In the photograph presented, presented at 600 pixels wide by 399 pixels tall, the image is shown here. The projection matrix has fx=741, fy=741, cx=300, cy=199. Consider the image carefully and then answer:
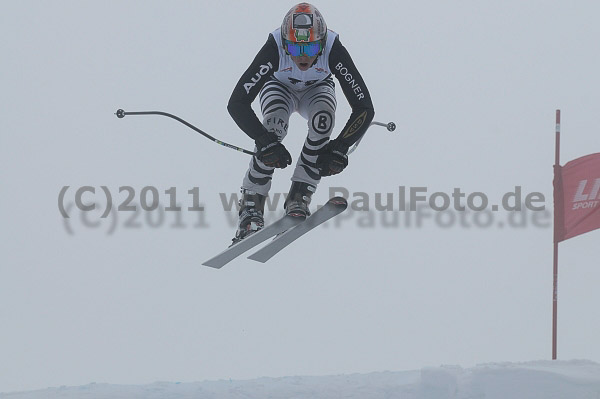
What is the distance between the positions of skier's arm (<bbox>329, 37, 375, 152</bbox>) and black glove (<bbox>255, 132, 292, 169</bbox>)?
54 centimetres

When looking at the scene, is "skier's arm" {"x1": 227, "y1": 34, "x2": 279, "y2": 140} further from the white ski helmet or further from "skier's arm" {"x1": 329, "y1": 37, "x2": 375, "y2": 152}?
"skier's arm" {"x1": 329, "y1": 37, "x2": 375, "y2": 152}

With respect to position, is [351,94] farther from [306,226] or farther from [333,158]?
[306,226]

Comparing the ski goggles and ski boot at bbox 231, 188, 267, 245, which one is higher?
the ski goggles

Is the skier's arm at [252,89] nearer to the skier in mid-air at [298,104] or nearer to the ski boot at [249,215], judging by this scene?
the skier in mid-air at [298,104]

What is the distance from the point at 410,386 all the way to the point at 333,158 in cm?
336

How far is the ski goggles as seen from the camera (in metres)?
6.47

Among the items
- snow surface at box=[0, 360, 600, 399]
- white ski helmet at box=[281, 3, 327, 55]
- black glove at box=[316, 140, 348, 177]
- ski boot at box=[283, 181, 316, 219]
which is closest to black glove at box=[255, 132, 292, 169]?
black glove at box=[316, 140, 348, 177]

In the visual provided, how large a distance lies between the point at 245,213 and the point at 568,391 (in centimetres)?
381

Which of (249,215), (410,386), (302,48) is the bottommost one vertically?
(410,386)

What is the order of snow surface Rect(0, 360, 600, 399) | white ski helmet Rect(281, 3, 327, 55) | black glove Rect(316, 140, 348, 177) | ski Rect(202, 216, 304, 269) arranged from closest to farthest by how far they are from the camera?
white ski helmet Rect(281, 3, 327, 55), black glove Rect(316, 140, 348, 177), ski Rect(202, 216, 304, 269), snow surface Rect(0, 360, 600, 399)

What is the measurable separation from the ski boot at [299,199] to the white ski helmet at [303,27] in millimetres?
1321

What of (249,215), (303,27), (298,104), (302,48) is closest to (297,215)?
(249,215)

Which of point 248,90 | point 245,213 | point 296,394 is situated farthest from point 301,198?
point 296,394

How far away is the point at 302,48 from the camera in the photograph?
255 inches
